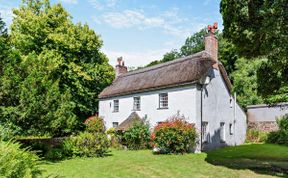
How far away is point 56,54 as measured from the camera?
98.6 ft

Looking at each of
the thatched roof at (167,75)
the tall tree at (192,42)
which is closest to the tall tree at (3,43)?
the thatched roof at (167,75)

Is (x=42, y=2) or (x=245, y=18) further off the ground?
(x=42, y=2)

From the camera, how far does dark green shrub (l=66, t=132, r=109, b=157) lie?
18.8m

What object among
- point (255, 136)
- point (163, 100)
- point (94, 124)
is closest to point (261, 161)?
point (163, 100)

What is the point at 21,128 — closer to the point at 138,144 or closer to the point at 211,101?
the point at 138,144

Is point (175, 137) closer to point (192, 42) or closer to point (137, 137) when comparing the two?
point (137, 137)

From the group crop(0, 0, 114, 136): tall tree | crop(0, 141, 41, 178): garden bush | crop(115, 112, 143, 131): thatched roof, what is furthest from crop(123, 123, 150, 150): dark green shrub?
crop(0, 141, 41, 178): garden bush

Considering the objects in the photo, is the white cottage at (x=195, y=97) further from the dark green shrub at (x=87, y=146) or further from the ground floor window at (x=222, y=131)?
the dark green shrub at (x=87, y=146)

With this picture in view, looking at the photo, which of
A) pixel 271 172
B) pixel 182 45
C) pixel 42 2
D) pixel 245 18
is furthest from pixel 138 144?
pixel 182 45

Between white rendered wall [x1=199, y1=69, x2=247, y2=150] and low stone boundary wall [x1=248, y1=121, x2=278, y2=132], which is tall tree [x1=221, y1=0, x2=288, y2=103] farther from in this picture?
low stone boundary wall [x1=248, y1=121, x2=278, y2=132]

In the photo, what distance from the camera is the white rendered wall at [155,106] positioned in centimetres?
2252

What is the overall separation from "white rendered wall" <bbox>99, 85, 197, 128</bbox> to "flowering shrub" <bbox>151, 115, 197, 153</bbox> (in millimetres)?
1892

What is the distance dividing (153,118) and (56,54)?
42.8 feet

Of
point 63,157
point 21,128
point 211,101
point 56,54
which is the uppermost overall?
point 56,54
